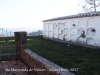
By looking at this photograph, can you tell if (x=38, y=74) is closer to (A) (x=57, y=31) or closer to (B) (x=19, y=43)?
(B) (x=19, y=43)

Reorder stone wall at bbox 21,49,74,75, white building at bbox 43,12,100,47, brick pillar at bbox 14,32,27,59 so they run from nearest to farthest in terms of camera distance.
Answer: stone wall at bbox 21,49,74,75 < brick pillar at bbox 14,32,27,59 < white building at bbox 43,12,100,47

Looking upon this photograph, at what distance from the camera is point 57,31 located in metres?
13.6

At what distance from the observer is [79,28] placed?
34.6ft

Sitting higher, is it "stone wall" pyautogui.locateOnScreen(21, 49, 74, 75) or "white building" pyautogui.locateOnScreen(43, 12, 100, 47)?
"white building" pyautogui.locateOnScreen(43, 12, 100, 47)

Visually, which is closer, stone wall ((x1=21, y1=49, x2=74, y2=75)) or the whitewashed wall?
stone wall ((x1=21, y1=49, x2=74, y2=75))

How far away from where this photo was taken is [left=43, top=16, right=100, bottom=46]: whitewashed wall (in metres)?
9.02

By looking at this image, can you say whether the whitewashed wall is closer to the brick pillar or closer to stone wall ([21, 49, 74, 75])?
the brick pillar

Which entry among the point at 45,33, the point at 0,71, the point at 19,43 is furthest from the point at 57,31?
the point at 0,71

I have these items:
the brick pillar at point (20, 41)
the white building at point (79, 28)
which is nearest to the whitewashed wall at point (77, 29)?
the white building at point (79, 28)

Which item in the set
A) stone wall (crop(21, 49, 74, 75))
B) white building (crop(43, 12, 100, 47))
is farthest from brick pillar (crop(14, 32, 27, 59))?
white building (crop(43, 12, 100, 47))

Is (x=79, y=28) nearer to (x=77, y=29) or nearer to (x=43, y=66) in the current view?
(x=77, y=29)

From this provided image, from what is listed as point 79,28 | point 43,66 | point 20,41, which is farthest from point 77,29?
point 43,66

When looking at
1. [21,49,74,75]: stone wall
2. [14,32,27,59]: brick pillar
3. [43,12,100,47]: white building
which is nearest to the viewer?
[21,49,74,75]: stone wall

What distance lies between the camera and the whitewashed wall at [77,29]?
9.02 m
